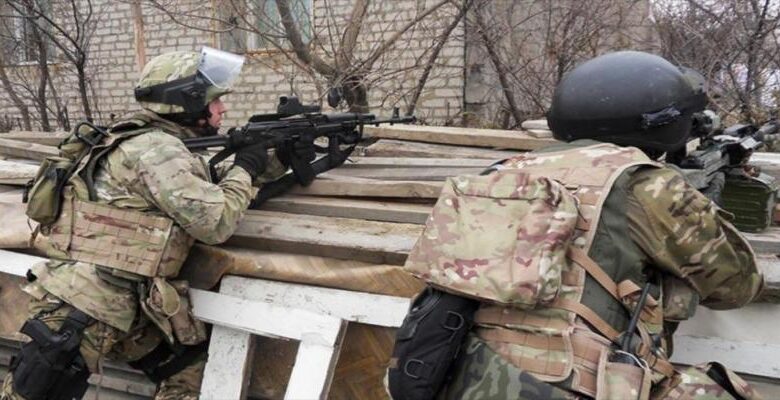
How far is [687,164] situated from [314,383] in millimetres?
1477

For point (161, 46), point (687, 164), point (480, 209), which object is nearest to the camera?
point (480, 209)

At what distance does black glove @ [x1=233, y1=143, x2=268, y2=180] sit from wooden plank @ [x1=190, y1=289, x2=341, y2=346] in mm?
551

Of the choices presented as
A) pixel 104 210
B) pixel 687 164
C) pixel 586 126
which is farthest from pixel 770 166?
pixel 104 210

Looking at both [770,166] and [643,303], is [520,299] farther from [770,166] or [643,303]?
[770,166]

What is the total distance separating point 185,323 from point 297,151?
2.91 feet

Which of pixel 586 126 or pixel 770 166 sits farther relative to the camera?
pixel 770 166

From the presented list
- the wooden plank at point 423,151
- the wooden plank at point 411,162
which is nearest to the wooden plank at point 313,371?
the wooden plank at point 411,162

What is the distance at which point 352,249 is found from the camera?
→ 8.64ft

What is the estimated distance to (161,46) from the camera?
10492mm

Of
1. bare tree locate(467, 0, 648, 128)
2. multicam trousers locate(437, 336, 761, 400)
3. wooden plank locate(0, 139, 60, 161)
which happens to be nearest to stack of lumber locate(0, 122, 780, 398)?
multicam trousers locate(437, 336, 761, 400)

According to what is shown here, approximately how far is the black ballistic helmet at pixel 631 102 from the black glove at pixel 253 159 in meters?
1.41

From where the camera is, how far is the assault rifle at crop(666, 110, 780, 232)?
216cm

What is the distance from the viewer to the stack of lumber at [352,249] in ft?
7.74

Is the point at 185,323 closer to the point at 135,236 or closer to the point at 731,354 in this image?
the point at 135,236
